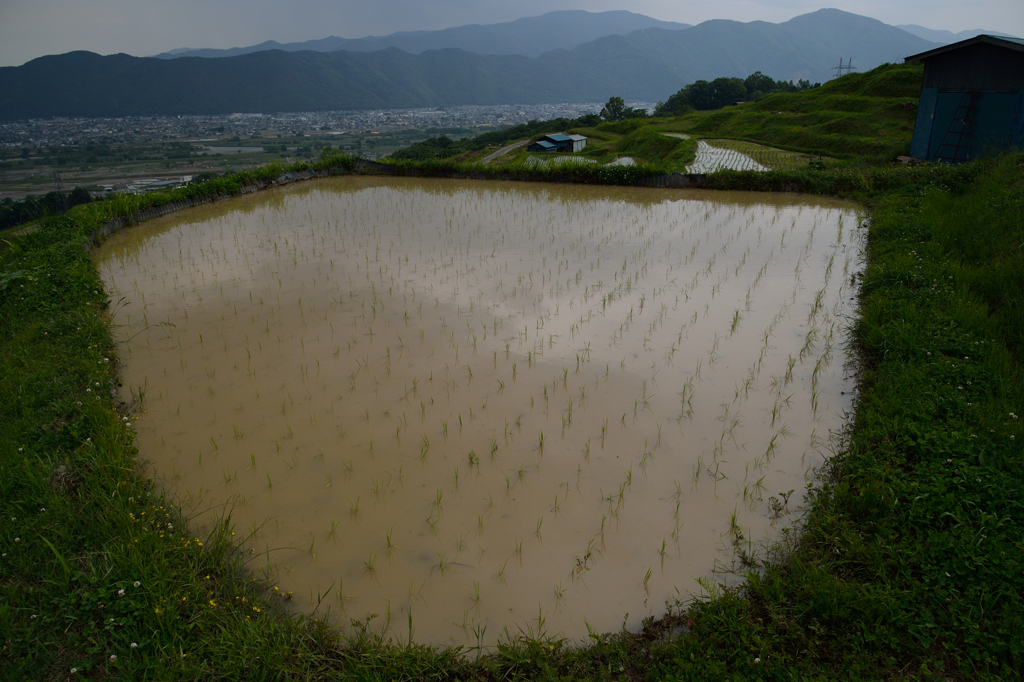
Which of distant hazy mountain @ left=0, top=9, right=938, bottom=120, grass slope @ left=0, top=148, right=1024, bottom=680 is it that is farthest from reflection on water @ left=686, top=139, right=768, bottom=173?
distant hazy mountain @ left=0, top=9, right=938, bottom=120

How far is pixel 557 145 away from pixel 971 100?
1590cm

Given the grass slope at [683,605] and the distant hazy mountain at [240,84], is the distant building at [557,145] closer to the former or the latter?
the grass slope at [683,605]

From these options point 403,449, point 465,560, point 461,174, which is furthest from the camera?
point 461,174

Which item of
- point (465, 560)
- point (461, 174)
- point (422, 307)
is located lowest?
point (465, 560)

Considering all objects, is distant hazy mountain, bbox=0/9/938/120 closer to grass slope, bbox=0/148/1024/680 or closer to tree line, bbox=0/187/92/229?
tree line, bbox=0/187/92/229

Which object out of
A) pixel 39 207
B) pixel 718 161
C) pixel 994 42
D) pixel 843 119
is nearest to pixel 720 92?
pixel 843 119

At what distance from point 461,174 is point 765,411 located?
11.1m

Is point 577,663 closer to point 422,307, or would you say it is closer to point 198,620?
point 198,620

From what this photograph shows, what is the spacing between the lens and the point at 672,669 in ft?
6.78

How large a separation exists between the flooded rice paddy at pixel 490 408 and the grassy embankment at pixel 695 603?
21 centimetres

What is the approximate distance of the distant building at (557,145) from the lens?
24781mm

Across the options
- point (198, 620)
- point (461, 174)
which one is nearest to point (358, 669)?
point (198, 620)

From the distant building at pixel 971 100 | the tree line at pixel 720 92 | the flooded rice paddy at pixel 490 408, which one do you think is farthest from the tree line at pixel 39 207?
the tree line at pixel 720 92

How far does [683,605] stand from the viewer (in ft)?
8.10
